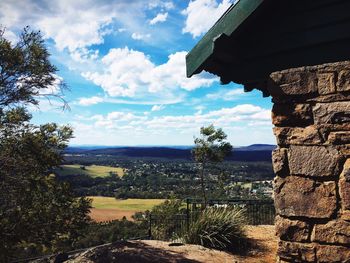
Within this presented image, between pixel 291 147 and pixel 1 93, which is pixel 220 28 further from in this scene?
pixel 1 93

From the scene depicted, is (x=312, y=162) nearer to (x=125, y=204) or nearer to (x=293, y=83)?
(x=293, y=83)

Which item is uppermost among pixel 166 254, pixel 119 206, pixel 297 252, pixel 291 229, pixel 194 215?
pixel 291 229

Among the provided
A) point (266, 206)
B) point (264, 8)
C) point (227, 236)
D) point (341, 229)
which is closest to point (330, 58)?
point (264, 8)

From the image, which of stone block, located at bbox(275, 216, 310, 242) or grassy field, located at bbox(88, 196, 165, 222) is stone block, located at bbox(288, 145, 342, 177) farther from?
grassy field, located at bbox(88, 196, 165, 222)

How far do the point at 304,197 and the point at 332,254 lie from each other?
54 cm

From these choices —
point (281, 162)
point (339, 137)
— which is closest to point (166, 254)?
point (281, 162)

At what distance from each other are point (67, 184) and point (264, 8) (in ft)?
21.7

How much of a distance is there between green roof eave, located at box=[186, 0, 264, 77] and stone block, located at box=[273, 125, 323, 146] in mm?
1169

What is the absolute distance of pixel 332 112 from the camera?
10.9ft

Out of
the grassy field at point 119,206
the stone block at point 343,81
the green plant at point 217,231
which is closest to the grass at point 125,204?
the grassy field at point 119,206

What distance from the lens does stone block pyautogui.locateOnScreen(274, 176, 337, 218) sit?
3289mm

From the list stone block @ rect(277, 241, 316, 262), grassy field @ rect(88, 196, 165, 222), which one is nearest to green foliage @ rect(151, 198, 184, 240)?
stone block @ rect(277, 241, 316, 262)

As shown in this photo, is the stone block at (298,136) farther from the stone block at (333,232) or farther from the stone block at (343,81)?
the stone block at (333,232)

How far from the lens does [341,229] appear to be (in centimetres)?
323
